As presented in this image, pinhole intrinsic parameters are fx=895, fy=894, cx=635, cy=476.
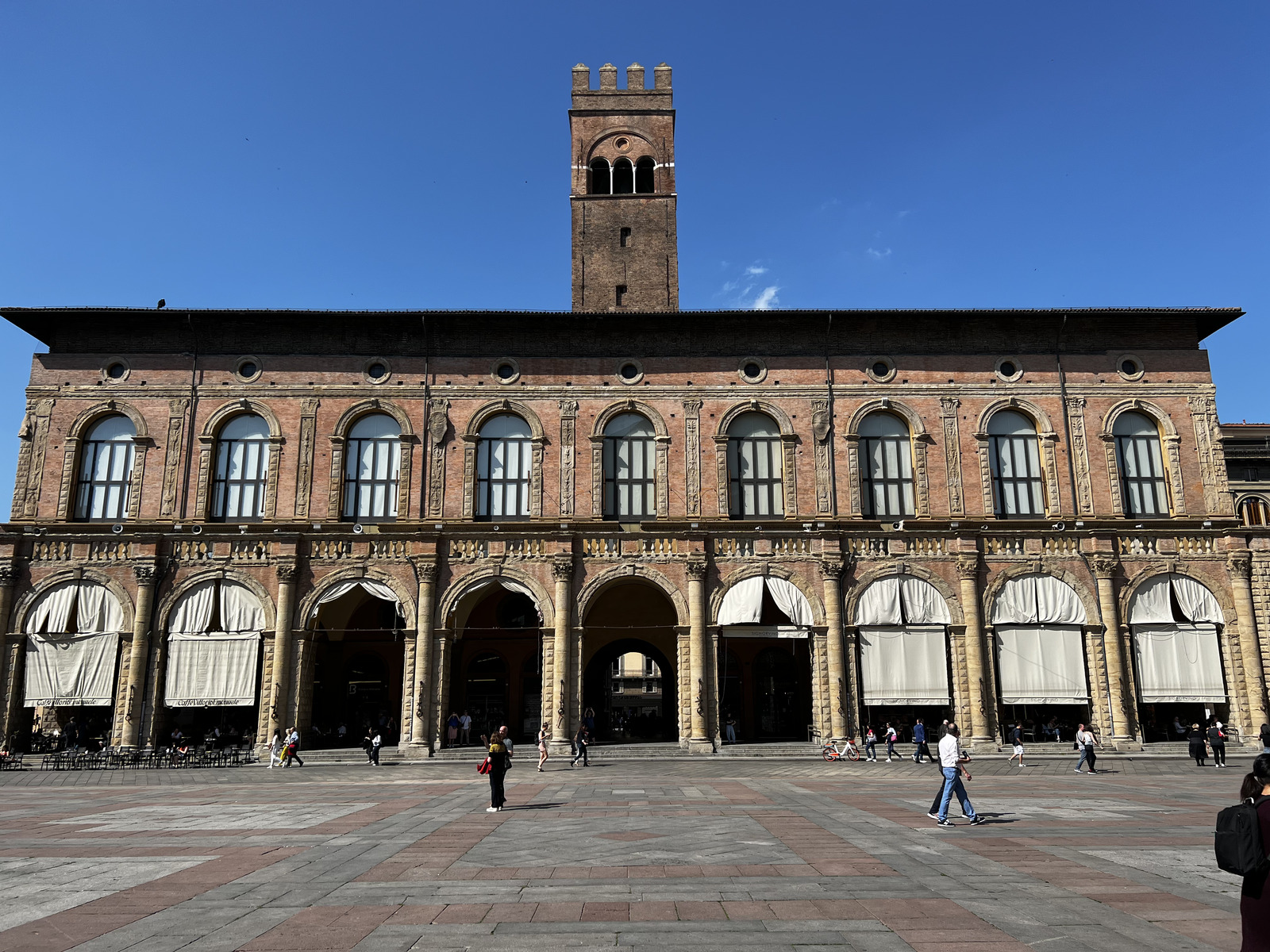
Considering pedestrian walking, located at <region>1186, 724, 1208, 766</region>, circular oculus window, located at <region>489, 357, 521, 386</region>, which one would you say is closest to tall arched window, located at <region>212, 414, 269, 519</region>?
circular oculus window, located at <region>489, 357, 521, 386</region>

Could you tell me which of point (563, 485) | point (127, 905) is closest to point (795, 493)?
point (563, 485)

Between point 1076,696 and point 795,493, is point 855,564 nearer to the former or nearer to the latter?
point 795,493

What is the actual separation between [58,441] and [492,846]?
1157 inches

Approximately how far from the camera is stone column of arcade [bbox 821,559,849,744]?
104 feet

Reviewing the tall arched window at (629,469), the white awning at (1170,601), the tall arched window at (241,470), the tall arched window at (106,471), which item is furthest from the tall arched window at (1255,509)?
the tall arched window at (106,471)

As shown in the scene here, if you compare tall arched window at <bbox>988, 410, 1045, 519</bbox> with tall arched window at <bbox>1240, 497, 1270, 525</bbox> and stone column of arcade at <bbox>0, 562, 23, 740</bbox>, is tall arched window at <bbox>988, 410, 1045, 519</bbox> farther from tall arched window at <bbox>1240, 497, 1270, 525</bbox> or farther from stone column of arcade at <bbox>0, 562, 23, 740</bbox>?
stone column of arcade at <bbox>0, 562, 23, 740</bbox>

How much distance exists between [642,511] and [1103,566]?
55.9 feet

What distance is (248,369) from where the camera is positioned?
115 feet

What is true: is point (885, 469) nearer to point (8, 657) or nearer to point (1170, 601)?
point (1170, 601)

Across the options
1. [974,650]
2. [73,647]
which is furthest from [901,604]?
[73,647]

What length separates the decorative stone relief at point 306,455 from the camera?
110 ft

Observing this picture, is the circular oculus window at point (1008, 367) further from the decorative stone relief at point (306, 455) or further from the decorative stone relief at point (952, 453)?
the decorative stone relief at point (306, 455)

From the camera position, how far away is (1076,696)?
32.5m

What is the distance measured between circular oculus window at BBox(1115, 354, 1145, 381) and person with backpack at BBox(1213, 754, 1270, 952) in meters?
33.9
